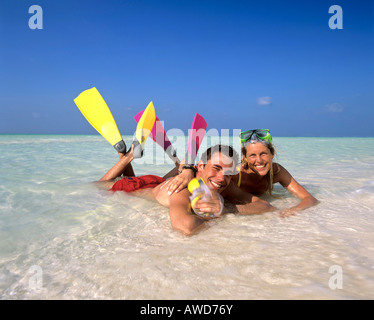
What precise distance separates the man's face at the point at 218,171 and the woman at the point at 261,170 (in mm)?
533

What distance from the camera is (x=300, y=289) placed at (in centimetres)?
161

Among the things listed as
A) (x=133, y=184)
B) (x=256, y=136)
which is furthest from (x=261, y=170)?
(x=133, y=184)

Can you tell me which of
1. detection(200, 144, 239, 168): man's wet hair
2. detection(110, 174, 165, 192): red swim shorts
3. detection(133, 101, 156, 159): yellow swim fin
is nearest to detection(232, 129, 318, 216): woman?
detection(200, 144, 239, 168): man's wet hair

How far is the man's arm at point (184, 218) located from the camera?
2504 mm

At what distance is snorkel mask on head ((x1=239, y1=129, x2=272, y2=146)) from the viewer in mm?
3586

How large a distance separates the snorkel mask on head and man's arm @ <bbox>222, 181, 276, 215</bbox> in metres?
0.66

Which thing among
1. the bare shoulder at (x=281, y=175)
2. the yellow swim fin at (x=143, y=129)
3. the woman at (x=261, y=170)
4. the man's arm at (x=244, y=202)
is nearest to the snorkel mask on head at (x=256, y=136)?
the woman at (x=261, y=170)

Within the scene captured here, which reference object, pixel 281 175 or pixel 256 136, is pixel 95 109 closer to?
pixel 256 136

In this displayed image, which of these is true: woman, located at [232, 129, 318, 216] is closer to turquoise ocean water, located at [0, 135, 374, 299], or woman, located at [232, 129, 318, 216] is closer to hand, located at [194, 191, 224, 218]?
turquoise ocean water, located at [0, 135, 374, 299]

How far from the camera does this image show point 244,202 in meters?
3.32

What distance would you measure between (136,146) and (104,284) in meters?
2.79

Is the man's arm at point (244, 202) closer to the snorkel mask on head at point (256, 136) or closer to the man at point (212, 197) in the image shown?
the man at point (212, 197)

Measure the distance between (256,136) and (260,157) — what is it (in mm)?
298
